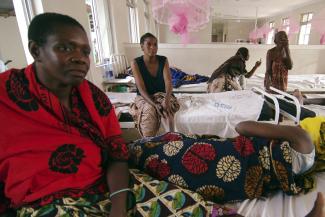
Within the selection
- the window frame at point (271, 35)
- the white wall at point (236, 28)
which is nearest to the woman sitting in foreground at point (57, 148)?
the window frame at point (271, 35)

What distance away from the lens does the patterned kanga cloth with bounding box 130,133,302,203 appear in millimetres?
879

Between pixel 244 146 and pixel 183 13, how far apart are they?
3.28 m

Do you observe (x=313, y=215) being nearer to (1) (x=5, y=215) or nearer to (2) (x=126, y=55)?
(1) (x=5, y=215)

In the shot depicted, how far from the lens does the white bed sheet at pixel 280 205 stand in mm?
852

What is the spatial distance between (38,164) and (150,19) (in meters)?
6.20

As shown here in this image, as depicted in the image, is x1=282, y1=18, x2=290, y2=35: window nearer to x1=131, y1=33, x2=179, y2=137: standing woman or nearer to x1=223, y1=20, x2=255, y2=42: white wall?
x1=223, y1=20, x2=255, y2=42: white wall

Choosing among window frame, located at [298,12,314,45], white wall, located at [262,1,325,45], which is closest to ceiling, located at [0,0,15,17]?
white wall, located at [262,1,325,45]

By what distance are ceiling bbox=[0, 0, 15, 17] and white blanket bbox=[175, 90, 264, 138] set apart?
5.25 feet

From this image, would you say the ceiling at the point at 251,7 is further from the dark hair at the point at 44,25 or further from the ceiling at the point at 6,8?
the dark hair at the point at 44,25

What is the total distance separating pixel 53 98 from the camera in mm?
720

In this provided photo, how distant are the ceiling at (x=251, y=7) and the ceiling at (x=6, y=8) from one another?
4.72 m

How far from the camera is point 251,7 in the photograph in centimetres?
644

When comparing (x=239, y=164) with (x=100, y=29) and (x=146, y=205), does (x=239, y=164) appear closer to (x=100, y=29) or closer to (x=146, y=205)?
(x=146, y=205)

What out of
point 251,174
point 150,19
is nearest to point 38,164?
point 251,174
